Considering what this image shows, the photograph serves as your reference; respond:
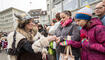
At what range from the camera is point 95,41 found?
1.74 metres

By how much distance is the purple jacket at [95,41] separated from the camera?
163 centimetres

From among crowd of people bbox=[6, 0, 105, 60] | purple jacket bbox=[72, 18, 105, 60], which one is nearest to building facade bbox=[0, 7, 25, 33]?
crowd of people bbox=[6, 0, 105, 60]

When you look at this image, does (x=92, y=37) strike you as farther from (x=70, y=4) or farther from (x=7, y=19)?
(x=7, y=19)

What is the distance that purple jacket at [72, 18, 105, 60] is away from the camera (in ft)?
5.34

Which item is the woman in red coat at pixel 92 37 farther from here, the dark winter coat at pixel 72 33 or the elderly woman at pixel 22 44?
the elderly woman at pixel 22 44

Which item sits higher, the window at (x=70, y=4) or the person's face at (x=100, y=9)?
the window at (x=70, y=4)

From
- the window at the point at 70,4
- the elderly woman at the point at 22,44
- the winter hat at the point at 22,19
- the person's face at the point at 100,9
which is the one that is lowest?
the elderly woman at the point at 22,44

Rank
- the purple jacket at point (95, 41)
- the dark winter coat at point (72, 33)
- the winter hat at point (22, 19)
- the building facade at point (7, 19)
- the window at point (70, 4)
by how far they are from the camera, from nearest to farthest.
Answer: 1. the purple jacket at point (95, 41)
2. the winter hat at point (22, 19)
3. the dark winter coat at point (72, 33)
4. the window at point (70, 4)
5. the building facade at point (7, 19)

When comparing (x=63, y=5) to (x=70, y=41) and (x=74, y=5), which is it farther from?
(x=70, y=41)

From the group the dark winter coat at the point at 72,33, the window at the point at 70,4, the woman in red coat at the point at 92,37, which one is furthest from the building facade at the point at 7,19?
the woman in red coat at the point at 92,37

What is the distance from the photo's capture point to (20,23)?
1.90 meters

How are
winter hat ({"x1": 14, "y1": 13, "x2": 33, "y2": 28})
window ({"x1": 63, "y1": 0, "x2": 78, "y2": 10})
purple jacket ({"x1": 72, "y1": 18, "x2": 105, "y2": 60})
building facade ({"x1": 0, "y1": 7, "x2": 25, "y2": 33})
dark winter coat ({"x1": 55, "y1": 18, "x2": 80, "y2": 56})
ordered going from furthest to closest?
building facade ({"x1": 0, "y1": 7, "x2": 25, "y2": 33}) → window ({"x1": 63, "y1": 0, "x2": 78, "y2": 10}) → dark winter coat ({"x1": 55, "y1": 18, "x2": 80, "y2": 56}) → winter hat ({"x1": 14, "y1": 13, "x2": 33, "y2": 28}) → purple jacket ({"x1": 72, "y1": 18, "x2": 105, "y2": 60})

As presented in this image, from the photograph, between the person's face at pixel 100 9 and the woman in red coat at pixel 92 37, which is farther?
the person's face at pixel 100 9

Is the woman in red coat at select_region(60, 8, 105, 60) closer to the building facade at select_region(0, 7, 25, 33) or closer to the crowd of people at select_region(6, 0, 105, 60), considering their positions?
the crowd of people at select_region(6, 0, 105, 60)
